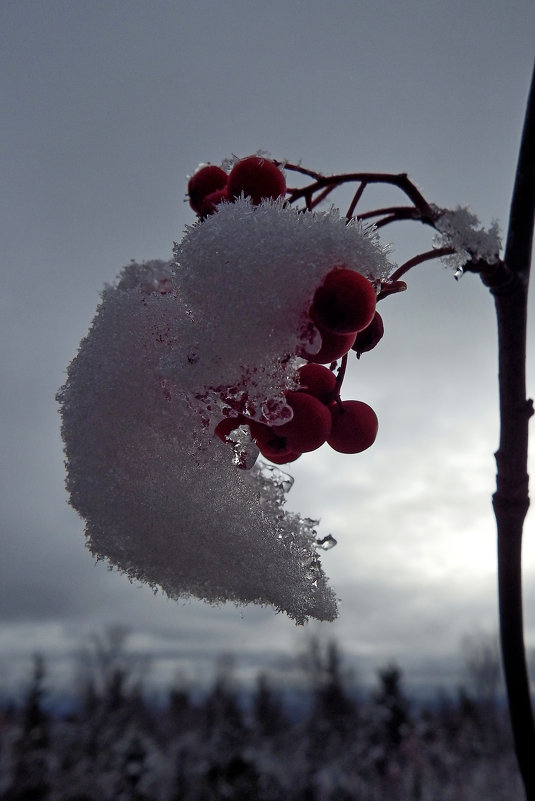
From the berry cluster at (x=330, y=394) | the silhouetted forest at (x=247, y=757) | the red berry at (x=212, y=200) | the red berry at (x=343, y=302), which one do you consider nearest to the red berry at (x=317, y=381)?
the berry cluster at (x=330, y=394)

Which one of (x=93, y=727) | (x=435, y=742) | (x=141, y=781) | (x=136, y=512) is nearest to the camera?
(x=136, y=512)

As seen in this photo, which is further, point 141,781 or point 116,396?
point 141,781

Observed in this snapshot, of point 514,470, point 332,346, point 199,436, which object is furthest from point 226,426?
point 514,470

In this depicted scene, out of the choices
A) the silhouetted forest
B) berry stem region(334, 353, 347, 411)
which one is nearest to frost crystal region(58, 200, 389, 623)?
berry stem region(334, 353, 347, 411)

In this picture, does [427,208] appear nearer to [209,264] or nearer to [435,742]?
[209,264]

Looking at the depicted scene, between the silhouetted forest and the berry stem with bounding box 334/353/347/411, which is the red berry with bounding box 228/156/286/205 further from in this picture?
the silhouetted forest

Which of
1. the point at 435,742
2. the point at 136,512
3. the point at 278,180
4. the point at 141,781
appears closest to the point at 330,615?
the point at 136,512
